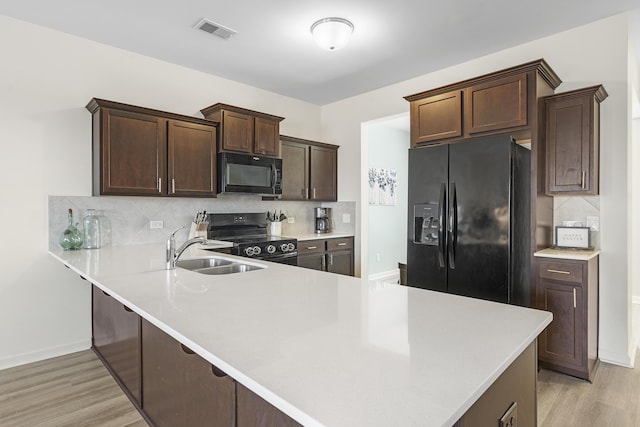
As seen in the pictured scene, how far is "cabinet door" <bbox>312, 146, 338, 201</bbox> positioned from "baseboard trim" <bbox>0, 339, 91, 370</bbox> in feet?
9.40

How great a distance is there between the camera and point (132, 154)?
3.10 meters

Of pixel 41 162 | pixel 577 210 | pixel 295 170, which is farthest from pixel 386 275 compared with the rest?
pixel 41 162

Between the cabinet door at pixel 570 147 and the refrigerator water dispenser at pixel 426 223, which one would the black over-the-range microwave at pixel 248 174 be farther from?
the cabinet door at pixel 570 147

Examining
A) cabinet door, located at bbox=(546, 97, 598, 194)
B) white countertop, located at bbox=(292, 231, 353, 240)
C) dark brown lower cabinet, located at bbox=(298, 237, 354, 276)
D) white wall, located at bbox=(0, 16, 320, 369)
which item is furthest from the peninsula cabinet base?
white wall, located at bbox=(0, 16, 320, 369)

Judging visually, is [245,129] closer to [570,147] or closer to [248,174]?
[248,174]

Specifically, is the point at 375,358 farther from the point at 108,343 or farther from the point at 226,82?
the point at 226,82

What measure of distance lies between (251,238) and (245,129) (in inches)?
46.5

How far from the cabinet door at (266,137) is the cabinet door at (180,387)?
A: 2.63 meters

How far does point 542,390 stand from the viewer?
7.98 feet

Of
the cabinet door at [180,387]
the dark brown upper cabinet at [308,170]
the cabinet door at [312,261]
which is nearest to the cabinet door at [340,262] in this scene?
the cabinet door at [312,261]

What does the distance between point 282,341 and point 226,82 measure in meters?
3.84

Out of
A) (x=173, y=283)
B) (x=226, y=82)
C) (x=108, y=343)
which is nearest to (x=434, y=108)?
(x=226, y=82)

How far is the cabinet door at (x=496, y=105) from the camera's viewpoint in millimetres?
2818

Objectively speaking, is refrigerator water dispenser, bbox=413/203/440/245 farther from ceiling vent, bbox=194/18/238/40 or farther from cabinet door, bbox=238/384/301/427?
cabinet door, bbox=238/384/301/427
